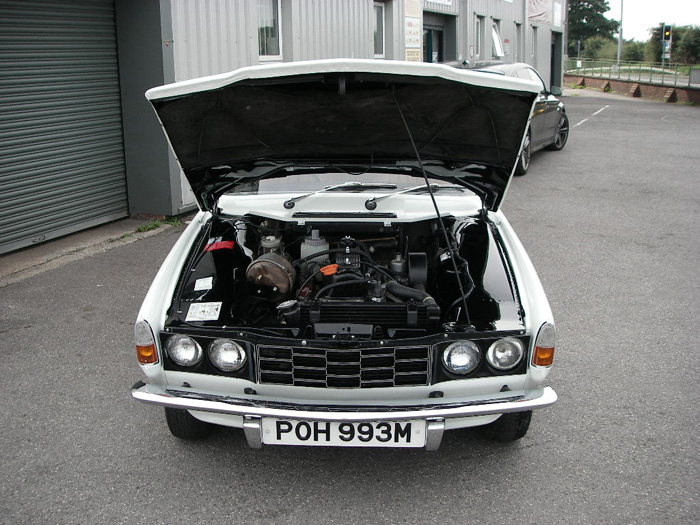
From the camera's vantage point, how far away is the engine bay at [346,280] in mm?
3434

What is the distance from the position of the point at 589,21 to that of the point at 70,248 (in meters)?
101

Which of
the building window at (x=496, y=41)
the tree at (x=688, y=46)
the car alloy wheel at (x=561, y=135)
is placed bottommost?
the car alloy wheel at (x=561, y=135)

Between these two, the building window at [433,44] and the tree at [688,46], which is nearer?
the building window at [433,44]

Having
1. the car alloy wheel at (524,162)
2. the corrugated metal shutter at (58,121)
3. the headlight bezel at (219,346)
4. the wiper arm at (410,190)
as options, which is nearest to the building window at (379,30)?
the car alloy wheel at (524,162)

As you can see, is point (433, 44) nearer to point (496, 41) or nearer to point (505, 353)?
point (496, 41)

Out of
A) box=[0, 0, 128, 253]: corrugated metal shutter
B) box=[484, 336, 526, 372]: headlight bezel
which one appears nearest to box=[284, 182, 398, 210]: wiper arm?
box=[484, 336, 526, 372]: headlight bezel

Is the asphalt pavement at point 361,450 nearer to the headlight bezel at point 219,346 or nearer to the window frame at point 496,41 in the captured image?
the headlight bezel at point 219,346

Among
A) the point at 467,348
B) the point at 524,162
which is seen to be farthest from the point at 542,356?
the point at 524,162

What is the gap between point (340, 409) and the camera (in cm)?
315

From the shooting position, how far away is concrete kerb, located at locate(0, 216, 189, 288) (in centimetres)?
685

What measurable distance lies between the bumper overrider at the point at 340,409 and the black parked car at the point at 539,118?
28.0 ft

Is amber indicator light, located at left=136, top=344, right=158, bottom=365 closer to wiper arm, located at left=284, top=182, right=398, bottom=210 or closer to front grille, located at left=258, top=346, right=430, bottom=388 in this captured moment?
front grille, located at left=258, top=346, right=430, bottom=388

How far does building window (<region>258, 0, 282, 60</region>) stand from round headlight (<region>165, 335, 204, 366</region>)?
25.7 feet

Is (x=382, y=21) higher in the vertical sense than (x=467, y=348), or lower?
higher
